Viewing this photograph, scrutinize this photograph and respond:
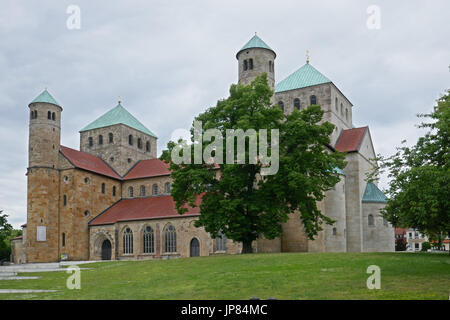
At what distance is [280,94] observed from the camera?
56.8 metres

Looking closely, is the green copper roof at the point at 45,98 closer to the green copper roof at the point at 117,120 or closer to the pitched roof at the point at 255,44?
the green copper roof at the point at 117,120

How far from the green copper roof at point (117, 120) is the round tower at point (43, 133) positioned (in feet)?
36.3

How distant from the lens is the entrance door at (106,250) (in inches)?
2060

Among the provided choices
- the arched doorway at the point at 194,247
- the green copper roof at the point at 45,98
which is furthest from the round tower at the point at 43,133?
the arched doorway at the point at 194,247

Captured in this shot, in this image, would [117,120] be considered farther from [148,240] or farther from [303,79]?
[303,79]

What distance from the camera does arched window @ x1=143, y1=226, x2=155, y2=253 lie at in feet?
162

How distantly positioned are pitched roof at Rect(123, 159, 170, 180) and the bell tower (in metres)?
9.81

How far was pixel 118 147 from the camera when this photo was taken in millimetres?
61469

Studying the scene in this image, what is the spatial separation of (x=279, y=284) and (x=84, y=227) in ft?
131

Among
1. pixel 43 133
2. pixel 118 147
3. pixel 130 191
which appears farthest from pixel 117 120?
pixel 43 133

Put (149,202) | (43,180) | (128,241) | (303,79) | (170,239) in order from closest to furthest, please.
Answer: (170,239)
(128,241)
(43,180)
(149,202)
(303,79)

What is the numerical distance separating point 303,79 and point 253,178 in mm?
25613

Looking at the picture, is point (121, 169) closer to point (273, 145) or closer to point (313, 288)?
point (273, 145)
